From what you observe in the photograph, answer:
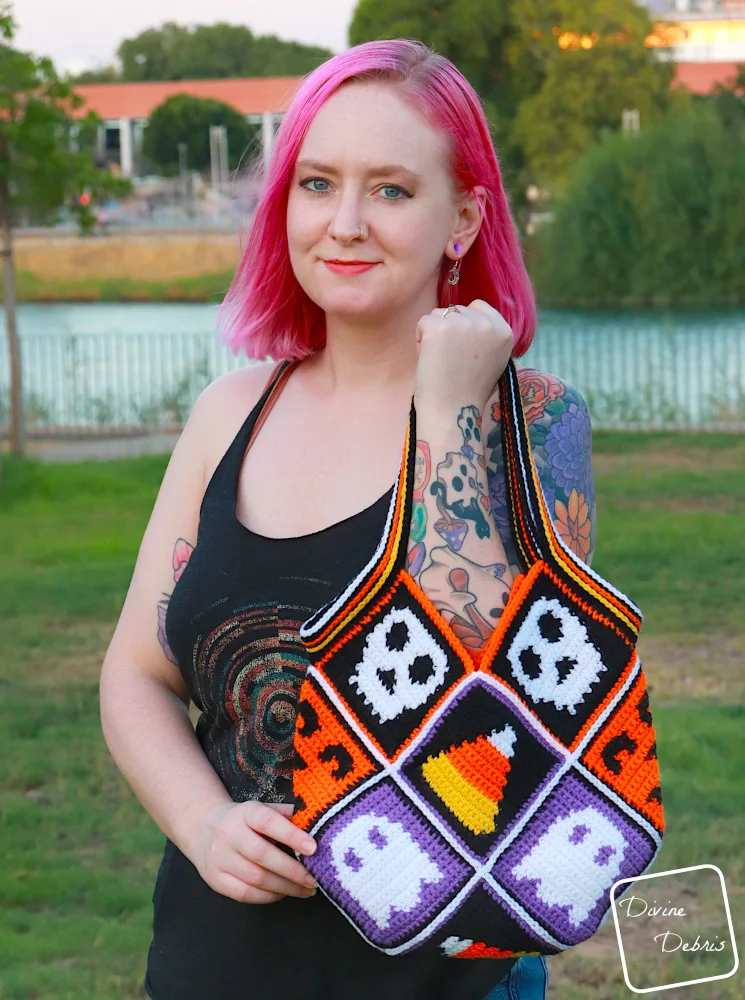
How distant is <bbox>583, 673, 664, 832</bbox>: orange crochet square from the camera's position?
4.26 feet

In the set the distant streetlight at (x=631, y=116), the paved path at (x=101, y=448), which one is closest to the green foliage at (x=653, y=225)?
the distant streetlight at (x=631, y=116)

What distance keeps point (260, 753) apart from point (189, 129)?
81586 mm

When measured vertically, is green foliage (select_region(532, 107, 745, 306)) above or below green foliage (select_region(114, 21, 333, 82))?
below

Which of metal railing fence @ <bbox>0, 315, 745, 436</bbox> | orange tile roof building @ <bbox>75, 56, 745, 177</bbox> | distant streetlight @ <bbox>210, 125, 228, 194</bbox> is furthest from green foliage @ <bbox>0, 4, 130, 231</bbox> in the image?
distant streetlight @ <bbox>210, 125, 228, 194</bbox>

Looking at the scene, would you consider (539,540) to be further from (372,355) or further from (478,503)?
(372,355)

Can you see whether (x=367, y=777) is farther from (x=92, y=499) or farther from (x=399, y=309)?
(x=92, y=499)

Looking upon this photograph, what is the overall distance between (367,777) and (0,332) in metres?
32.7

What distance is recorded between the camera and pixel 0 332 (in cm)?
3247

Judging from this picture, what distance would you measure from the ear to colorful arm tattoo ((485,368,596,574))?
0.65 feet

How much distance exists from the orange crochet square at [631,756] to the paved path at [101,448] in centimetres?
1136

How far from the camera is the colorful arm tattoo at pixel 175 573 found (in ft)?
5.47

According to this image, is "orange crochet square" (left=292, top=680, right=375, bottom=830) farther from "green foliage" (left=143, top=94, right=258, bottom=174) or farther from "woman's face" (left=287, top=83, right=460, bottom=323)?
"green foliage" (left=143, top=94, right=258, bottom=174)

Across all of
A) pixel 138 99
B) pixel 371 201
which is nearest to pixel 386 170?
pixel 371 201

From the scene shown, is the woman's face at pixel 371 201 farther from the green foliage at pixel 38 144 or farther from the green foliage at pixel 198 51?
the green foliage at pixel 198 51
